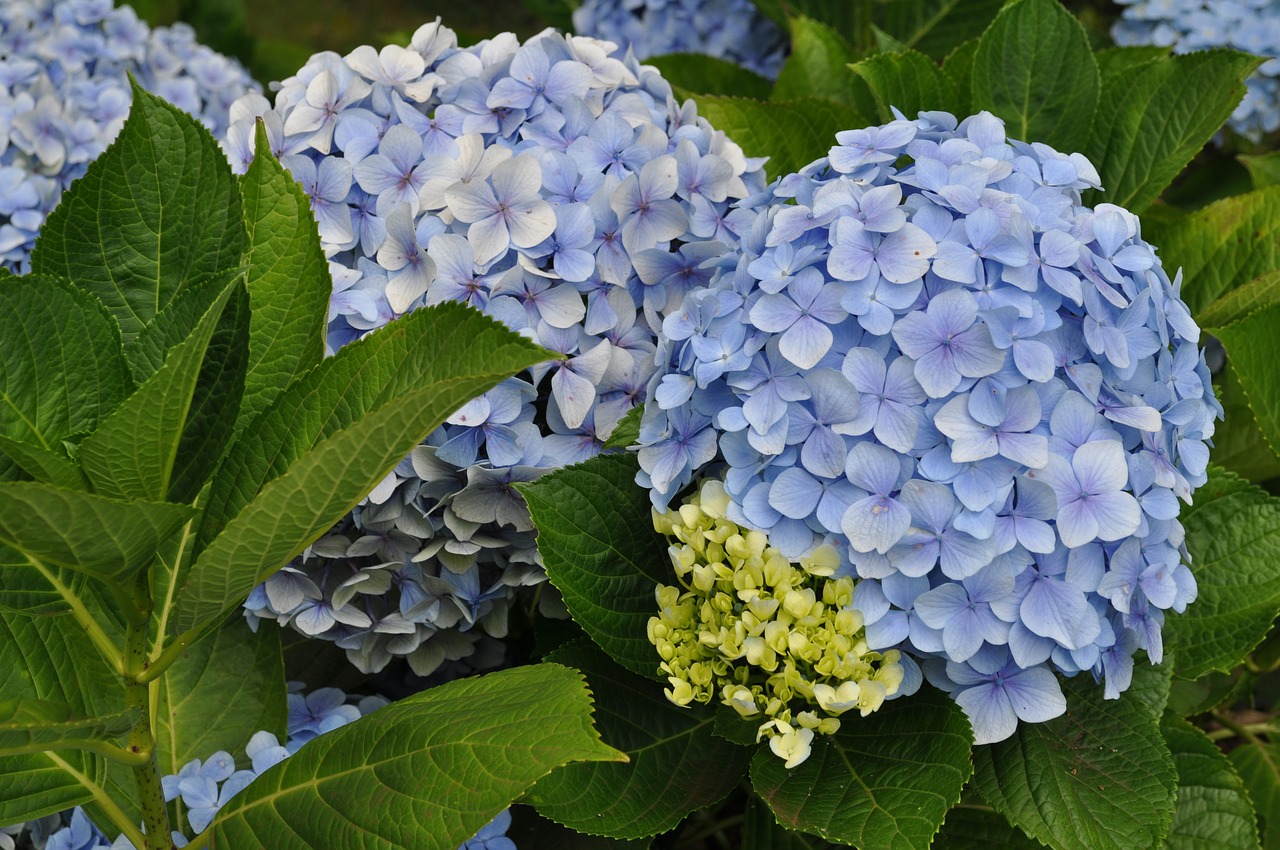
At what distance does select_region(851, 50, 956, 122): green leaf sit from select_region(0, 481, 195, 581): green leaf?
1095 millimetres

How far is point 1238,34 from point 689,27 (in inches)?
40.4

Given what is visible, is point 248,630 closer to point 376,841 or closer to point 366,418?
point 376,841

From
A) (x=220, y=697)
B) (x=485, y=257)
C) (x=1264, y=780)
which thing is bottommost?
(x=1264, y=780)

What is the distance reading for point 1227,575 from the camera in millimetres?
1391

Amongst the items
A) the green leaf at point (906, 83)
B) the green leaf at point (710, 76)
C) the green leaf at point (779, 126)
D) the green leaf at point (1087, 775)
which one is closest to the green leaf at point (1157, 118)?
the green leaf at point (906, 83)

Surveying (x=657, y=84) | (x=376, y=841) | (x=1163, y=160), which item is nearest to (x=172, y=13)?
(x=657, y=84)

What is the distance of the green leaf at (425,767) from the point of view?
95 cm

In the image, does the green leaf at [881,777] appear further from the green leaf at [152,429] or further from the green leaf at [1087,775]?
the green leaf at [152,429]

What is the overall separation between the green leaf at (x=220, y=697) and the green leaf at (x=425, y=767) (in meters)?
0.29

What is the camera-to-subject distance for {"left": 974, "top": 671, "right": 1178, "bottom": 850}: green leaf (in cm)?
113

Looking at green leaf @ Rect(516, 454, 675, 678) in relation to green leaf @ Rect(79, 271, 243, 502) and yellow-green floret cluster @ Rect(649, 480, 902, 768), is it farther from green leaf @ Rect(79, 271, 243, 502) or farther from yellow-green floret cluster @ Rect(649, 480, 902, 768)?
green leaf @ Rect(79, 271, 243, 502)

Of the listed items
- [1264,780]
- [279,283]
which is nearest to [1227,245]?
[1264,780]

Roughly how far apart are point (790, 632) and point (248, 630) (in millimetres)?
727

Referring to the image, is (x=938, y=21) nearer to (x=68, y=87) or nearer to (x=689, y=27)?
(x=689, y=27)
